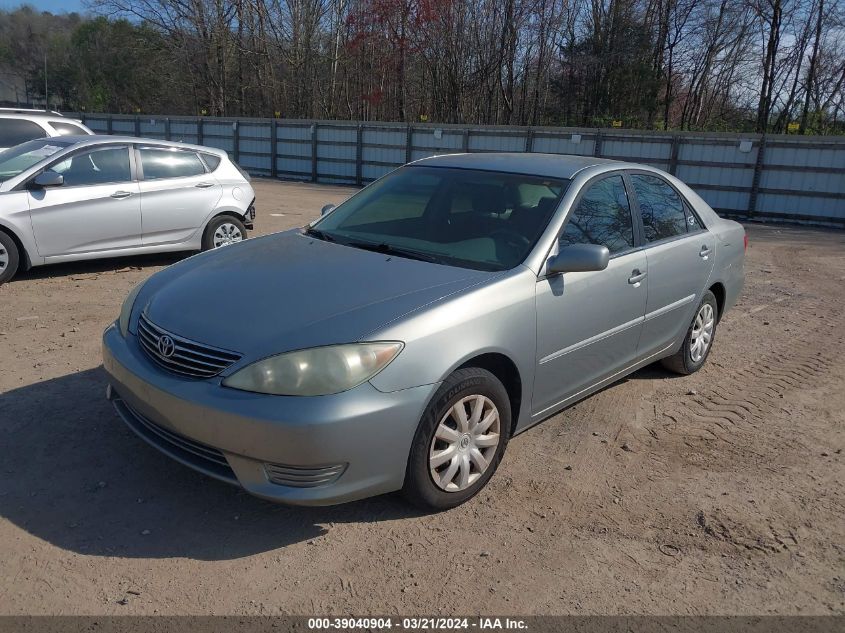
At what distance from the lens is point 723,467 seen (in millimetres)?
4156

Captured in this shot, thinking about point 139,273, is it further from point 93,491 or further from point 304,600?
point 304,600

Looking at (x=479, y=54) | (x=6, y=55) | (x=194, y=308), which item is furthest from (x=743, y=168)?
(x=6, y=55)

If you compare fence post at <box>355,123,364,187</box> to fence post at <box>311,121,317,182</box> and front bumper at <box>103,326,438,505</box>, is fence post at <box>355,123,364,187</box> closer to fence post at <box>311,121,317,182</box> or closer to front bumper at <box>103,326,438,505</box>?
fence post at <box>311,121,317,182</box>

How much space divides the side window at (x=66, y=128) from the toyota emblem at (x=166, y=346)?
9.09 metres

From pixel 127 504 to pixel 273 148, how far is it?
24.3 meters

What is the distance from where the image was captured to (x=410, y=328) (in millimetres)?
3141

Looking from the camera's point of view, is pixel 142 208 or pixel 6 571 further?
pixel 142 208

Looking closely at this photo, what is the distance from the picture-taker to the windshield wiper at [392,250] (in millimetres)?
3941

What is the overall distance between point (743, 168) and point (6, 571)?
18.1m

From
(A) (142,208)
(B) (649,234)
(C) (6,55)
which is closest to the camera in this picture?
(B) (649,234)

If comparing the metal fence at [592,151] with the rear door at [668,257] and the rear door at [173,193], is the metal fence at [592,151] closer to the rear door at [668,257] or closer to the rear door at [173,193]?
the rear door at [173,193]

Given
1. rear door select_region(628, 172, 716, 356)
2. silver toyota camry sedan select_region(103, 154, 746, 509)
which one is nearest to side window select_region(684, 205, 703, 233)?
rear door select_region(628, 172, 716, 356)

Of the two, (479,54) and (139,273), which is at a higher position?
(479,54)

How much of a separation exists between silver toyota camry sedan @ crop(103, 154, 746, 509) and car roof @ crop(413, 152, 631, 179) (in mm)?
22
